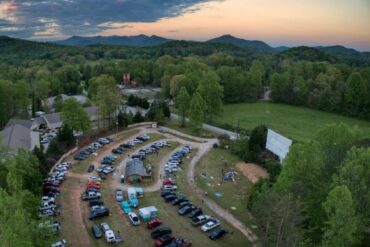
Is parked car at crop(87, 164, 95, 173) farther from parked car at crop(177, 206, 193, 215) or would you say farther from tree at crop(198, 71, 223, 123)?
tree at crop(198, 71, 223, 123)

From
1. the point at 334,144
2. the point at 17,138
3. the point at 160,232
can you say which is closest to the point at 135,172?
the point at 160,232

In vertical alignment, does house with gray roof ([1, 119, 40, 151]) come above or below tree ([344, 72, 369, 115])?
below

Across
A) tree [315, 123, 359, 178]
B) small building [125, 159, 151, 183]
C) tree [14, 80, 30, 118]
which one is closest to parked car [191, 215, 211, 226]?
small building [125, 159, 151, 183]

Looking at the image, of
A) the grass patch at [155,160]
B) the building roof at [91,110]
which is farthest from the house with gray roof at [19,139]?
the building roof at [91,110]

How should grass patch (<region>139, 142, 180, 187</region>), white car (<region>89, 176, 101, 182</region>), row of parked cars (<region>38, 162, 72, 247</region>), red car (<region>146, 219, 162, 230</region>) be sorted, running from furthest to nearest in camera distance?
grass patch (<region>139, 142, 180, 187</region>)
white car (<region>89, 176, 101, 182</region>)
red car (<region>146, 219, 162, 230</region>)
row of parked cars (<region>38, 162, 72, 247</region>)

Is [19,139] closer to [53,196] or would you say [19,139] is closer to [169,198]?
[53,196]

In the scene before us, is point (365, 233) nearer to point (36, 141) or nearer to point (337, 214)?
point (337, 214)
